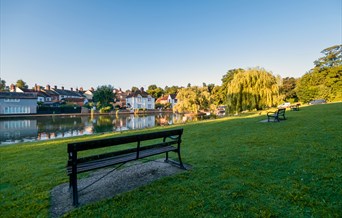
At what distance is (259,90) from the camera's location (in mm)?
24391

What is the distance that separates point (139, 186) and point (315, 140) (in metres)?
A: 5.85

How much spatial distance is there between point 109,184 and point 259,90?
24.1 meters

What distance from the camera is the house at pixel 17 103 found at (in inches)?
1793

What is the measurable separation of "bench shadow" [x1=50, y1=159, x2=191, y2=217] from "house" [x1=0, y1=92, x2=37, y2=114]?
2158 inches

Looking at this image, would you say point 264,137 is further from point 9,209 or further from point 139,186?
point 9,209

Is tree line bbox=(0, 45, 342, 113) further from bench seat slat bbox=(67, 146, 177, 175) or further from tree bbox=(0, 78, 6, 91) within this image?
bench seat slat bbox=(67, 146, 177, 175)

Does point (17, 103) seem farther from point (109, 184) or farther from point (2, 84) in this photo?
point (109, 184)

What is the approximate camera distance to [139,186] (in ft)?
12.7

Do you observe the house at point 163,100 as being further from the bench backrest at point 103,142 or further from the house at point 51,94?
the bench backrest at point 103,142

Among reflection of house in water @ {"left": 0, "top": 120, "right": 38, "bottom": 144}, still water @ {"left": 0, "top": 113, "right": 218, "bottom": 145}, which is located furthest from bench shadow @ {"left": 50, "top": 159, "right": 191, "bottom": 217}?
reflection of house in water @ {"left": 0, "top": 120, "right": 38, "bottom": 144}

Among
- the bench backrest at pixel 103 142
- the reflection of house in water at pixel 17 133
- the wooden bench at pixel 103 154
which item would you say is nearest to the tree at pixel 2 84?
the reflection of house in water at pixel 17 133

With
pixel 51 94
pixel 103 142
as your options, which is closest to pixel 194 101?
pixel 103 142

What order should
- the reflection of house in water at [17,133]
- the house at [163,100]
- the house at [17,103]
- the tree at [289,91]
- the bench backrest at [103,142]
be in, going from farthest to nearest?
the house at [163,100] < the tree at [289,91] < the house at [17,103] < the reflection of house in water at [17,133] < the bench backrest at [103,142]

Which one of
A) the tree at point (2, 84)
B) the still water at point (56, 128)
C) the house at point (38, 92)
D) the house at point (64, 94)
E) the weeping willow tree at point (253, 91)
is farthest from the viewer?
the tree at point (2, 84)
